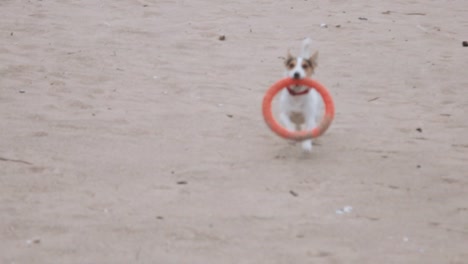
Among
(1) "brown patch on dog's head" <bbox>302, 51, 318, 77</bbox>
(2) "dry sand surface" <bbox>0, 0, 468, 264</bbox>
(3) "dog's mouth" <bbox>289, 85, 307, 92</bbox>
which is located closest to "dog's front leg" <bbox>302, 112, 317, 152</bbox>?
(2) "dry sand surface" <bbox>0, 0, 468, 264</bbox>

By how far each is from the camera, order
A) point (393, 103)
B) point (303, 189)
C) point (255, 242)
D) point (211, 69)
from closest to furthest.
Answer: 1. point (255, 242)
2. point (303, 189)
3. point (393, 103)
4. point (211, 69)

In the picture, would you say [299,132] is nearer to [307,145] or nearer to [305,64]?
[307,145]

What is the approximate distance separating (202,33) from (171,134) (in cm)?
358

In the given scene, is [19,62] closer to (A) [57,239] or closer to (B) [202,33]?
(B) [202,33]

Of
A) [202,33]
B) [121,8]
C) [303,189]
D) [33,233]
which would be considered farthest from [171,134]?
[121,8]

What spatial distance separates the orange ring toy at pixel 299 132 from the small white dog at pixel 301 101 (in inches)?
2.5

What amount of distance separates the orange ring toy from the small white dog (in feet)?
0.21

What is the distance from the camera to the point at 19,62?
7914 mm

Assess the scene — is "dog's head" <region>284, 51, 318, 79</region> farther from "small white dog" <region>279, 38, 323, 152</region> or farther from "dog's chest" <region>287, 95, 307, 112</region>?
"dog's chest" <region>287, 95, 307, 112</region>

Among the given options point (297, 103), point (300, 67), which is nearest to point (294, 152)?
point (297, 103)

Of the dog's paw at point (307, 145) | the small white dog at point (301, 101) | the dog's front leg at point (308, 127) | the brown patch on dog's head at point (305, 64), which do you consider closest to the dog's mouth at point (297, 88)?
the small white dog at point (301, 101)

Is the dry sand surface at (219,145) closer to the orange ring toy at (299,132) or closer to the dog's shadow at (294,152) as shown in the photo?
the dog's shadow at (294,152)

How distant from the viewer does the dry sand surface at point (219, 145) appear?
420 cm

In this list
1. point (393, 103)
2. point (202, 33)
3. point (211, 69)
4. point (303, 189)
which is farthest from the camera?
point (202, 33)
